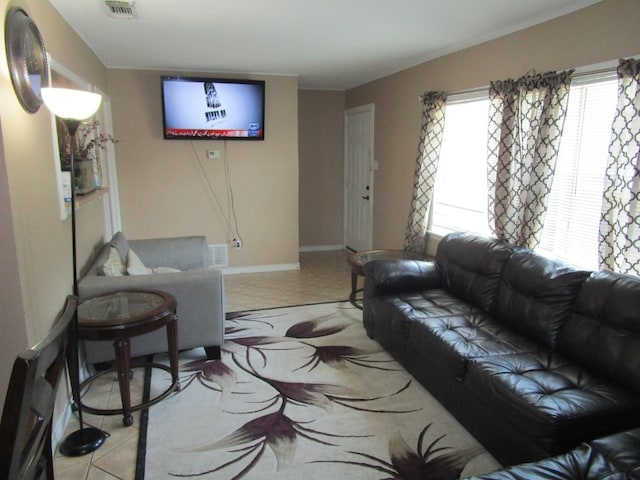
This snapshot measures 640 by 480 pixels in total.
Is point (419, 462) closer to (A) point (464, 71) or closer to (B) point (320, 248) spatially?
(A) point (464, 71)

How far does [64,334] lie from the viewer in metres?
1.27

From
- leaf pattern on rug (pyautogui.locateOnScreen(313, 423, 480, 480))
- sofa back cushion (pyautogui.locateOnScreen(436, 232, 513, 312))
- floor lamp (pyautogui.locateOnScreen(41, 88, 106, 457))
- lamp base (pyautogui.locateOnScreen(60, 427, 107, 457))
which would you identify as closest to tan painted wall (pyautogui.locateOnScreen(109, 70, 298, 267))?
sofa back cushion (pyautogui.locateOnScreen(436, 232, 513, 312))

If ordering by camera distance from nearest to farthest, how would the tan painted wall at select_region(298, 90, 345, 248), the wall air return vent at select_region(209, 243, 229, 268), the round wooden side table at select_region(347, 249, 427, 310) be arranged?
the round wooden side table at select_region(347, 249, 427, 310) < the wall air return vent at select_region(209, 243, 229, 268) < the tan painted wall at select_region(298, 90, 345, 248)

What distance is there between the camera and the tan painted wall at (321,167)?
6387 millimetres

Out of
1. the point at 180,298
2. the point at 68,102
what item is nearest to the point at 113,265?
the point at 180,298

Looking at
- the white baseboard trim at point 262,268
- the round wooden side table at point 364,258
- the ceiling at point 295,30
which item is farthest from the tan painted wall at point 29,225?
the white baseboard trim at point 262,268

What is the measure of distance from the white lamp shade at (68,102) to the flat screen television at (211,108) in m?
2.78

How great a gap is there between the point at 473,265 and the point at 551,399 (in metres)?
1.39

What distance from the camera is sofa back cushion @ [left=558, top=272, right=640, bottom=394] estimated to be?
2068mm

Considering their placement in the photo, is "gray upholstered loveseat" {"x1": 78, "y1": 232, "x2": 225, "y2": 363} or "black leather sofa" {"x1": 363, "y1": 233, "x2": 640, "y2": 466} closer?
"black leather sofa" {"x1": 363, "y1": 233, "x2": 640, "y2": 466}

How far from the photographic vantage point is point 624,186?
2436 millimetres

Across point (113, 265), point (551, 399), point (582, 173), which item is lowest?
point (551, 399)

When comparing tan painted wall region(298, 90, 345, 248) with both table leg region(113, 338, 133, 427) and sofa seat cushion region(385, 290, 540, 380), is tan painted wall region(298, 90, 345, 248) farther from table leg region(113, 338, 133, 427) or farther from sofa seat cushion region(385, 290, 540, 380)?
table leg region(113, 338, 133, 427)

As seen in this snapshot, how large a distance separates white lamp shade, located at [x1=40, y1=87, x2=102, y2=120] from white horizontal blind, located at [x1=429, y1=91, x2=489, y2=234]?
2.87 metres
